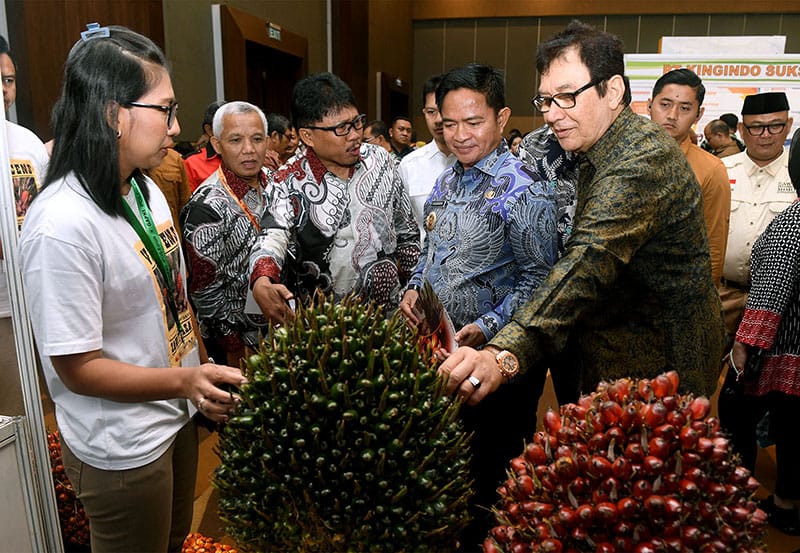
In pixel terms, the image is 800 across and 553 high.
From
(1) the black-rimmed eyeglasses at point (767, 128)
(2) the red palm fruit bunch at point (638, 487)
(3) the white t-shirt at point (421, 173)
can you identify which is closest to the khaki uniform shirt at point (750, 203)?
(1) the black-rimmed eyeglasses at point (767, 128)

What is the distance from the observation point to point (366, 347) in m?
0.69

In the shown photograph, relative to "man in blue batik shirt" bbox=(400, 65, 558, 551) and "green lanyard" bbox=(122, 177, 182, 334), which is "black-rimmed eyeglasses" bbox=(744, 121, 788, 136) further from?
"green lanyard" bbox=(122, 177, 182, 334)

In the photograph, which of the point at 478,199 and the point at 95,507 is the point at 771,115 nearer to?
the point at 478,199

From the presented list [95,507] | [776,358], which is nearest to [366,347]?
[95,507]

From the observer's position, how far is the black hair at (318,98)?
6.43 ft

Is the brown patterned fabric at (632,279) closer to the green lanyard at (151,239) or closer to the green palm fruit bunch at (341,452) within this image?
the green palm fruit bunch at (341,452)

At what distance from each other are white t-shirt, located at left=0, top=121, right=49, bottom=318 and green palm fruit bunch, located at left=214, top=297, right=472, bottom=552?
0.63 metres

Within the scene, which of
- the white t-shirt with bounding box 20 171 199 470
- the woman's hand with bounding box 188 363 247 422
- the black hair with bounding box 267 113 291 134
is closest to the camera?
the woman's hand with bounding box 188 363 247 422

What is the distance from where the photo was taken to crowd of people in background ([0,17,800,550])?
3.42 feet

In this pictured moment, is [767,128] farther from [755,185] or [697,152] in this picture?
[697,152]

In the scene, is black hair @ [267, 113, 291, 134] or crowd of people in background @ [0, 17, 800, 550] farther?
black hair @ [267, 113, 291, 134]

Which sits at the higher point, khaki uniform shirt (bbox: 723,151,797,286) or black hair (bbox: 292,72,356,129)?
black hair (bbox: 292,72,356,129)

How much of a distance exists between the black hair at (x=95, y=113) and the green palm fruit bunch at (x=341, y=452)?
0.58 metres

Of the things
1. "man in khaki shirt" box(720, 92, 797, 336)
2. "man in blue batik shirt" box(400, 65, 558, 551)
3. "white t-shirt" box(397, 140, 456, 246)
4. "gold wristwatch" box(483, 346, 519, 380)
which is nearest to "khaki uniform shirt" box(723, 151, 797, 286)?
"man in khaki shirt" box(720, 92, 797, 336)
